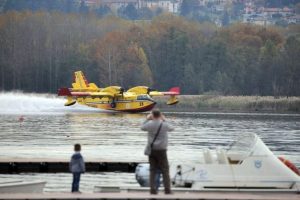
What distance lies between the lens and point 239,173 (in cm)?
2852

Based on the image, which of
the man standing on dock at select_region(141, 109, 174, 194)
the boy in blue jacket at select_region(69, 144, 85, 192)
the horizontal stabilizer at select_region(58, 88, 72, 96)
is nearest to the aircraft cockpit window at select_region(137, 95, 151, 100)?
the horizontal stabilizer at select_region(58, 88, 72, 96)

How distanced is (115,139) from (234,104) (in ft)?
179

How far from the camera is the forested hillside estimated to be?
445 feet

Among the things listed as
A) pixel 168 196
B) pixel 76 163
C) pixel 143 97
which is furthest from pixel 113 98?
pixel 168 196

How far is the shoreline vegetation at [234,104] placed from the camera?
334ft

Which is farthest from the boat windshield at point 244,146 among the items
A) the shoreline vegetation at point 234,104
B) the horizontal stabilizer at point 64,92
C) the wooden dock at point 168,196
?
the shoreline vegetation at point 234,104

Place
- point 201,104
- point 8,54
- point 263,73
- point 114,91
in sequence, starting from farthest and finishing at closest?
point 8,54 < point 263,73 < point 201,104 < point 114,91

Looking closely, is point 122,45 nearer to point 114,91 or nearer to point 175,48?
point 175,48

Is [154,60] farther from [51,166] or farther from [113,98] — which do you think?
[51,166]

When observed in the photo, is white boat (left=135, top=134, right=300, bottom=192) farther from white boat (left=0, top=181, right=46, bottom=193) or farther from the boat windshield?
white boat (left=0, top=181, right=46, bottom=193)

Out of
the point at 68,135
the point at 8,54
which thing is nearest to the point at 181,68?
the point at 8,54

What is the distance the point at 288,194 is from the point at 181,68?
11594cm

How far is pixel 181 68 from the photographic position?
144 meters

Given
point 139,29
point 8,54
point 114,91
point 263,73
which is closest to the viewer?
point 114,91
